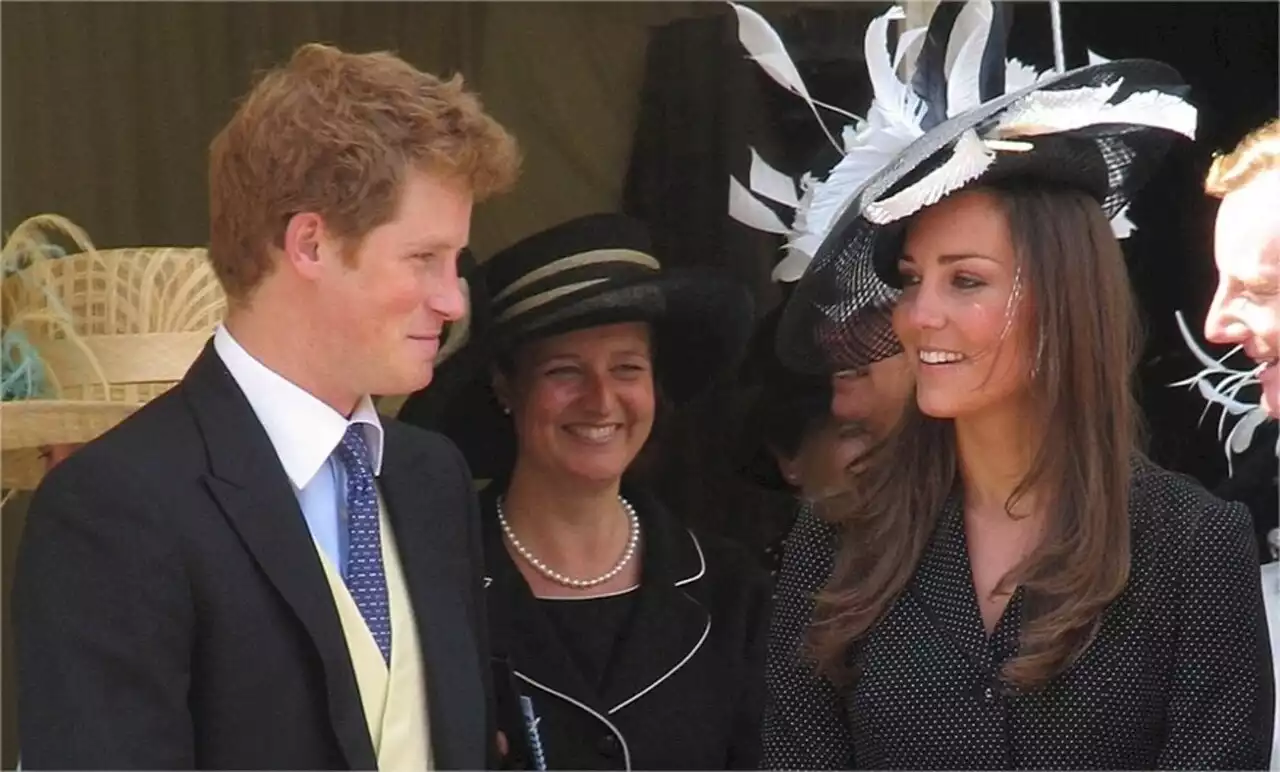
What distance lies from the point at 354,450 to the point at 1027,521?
0.83 meters

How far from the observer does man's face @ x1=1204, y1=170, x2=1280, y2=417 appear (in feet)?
7.02

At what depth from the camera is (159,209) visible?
2398mm

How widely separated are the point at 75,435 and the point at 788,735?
969 millimetres

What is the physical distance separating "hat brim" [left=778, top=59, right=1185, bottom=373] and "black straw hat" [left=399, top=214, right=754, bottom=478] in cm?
18

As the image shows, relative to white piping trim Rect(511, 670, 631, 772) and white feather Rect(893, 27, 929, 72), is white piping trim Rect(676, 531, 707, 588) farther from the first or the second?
white feather Rect(893, 27, 929, 72)

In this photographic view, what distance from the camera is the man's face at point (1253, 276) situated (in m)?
2.14

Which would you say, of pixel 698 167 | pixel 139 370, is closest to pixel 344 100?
pixel 139 370

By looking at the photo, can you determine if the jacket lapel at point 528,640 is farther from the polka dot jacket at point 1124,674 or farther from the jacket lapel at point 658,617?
the polka dot jacket at point 1124,674

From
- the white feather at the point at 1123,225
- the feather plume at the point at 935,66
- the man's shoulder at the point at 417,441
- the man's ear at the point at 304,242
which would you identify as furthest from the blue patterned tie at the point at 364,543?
the white feather at the point at 1123,225

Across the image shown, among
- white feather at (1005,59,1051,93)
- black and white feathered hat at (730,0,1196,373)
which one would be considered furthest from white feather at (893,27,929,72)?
white feather at (1005,59,1051,93)

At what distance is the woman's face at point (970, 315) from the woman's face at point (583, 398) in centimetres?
52

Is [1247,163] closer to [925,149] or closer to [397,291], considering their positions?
[925,149]

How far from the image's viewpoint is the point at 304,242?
179 cm

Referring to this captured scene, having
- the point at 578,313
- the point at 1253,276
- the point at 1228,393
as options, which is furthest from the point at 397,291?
the point at 1228,393
